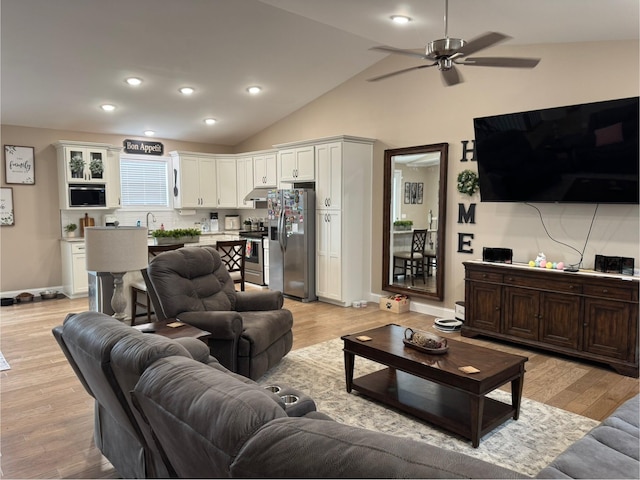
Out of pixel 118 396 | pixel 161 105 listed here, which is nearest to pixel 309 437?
pixel 118 396

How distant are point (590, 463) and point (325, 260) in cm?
507

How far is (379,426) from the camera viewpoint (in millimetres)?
3053

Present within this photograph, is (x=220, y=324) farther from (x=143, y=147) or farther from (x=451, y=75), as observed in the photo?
(x=143, y=147)

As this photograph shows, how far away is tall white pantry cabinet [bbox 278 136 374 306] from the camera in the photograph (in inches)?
253

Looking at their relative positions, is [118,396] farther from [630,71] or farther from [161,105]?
[161,105]

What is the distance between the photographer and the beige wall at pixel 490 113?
14.3ft

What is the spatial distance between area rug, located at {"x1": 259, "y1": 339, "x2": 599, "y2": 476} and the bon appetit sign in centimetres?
561

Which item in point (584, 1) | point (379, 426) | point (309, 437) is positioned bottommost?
point (379, 426)

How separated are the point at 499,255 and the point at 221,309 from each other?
3.01 metres

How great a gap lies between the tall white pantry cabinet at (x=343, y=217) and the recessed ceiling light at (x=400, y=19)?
2.02 metres

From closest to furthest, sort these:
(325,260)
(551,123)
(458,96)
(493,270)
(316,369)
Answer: (316,369)
(551,123)
(493,270)
(458,96)
(325,260)

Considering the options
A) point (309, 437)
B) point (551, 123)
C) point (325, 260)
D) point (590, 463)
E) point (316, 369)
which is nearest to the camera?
point (309, 437)

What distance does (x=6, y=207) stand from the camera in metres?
6.72

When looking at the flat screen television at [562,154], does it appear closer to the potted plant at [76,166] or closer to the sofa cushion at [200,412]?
the sofa cushion at [200,412]
